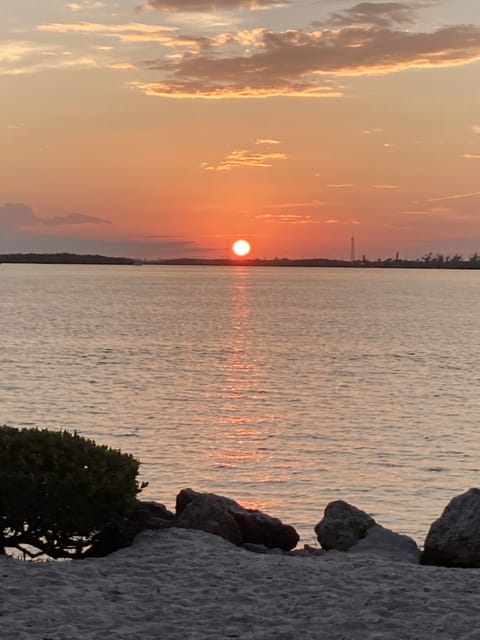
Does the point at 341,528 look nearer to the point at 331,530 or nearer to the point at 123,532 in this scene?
the point at 331,530

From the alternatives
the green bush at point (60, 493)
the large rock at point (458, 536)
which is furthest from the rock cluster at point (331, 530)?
the green bush at point (60, 493)

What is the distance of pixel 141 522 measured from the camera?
1406cm

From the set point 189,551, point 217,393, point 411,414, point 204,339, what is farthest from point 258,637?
point 204,339

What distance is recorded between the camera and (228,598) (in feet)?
35.4

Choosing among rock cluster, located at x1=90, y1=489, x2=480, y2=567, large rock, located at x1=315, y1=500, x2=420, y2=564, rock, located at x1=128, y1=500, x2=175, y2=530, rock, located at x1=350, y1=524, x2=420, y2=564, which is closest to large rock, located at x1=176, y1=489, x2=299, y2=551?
rock cluster, located at x1=90, y1=489, x2=480, y2=567

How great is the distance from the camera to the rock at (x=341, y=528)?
613 inches

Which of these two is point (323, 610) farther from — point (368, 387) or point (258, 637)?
point (368, 387)

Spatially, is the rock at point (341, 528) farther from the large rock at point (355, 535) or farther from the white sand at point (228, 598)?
the white sand at point (228, 598)

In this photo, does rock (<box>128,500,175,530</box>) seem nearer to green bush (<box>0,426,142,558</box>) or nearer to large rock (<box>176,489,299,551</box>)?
large rock (<box>176,489,299,551</box>)

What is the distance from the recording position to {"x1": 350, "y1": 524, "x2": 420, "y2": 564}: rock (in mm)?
15008

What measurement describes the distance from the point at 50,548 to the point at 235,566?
9.62 ft

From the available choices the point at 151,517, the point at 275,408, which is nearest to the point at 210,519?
the point at 151,517

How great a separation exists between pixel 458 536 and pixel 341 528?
2.24m

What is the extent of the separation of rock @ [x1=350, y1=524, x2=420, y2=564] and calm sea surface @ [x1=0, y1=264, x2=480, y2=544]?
5007 millimetres
